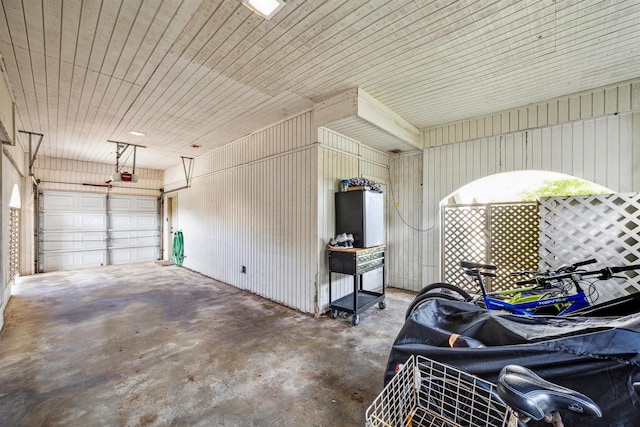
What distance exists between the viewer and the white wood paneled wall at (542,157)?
3248 millimetres

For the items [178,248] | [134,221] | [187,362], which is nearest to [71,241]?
[134,221]

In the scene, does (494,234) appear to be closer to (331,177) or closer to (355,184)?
(355,184)

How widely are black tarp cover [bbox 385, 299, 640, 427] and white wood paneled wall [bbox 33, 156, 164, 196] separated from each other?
9.86 meters

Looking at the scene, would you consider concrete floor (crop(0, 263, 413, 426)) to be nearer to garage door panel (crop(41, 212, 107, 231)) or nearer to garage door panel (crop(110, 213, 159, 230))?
garage door panel (crop(41, 212, 107, 231))

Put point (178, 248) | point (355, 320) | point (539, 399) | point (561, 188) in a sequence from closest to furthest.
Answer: point (539, 399) < point (355, 320) < point (178, 248) < point (561, 188)

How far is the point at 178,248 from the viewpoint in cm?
779

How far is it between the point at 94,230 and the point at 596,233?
11.5 m

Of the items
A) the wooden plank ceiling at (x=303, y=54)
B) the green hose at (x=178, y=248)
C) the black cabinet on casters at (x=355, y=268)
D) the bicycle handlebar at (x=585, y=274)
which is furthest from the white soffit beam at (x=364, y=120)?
the green hose at (x=178, y=248)

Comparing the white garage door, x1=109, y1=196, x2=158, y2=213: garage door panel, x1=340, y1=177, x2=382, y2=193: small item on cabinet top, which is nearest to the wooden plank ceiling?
x1=340, y1=177, x2=382, y2=193: small item on cabinet top

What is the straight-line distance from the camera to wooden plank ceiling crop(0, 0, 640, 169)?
2.13 metres

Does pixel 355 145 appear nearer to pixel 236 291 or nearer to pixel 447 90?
pixel 447 90

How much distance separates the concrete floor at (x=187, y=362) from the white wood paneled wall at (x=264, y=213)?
50cm

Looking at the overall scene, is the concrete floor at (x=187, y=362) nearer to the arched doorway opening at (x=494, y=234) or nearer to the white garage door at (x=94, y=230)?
the arched doorway opening at (x=494, y=234)

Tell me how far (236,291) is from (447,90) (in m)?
4.99
